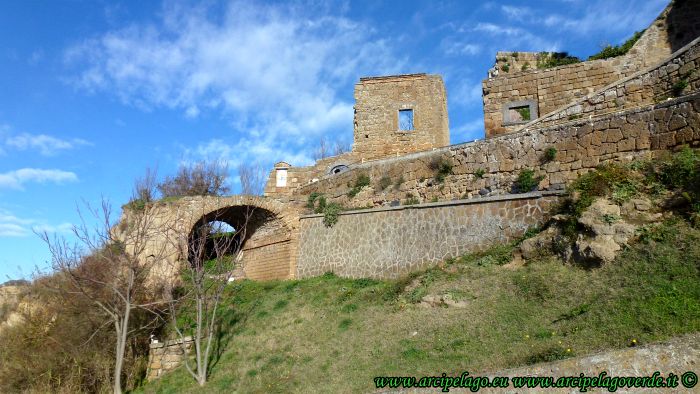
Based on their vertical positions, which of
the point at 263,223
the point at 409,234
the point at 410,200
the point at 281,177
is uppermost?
the point at 281,177

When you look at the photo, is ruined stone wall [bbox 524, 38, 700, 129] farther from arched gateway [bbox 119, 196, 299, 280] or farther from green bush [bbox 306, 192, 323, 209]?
arched gateway [bbox 119, 196, 299, 280]

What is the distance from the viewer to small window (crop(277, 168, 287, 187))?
69.7ft

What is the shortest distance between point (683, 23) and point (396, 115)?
11.3 metres

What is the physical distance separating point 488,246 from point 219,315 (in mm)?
7977

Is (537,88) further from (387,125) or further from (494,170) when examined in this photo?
(387,125)

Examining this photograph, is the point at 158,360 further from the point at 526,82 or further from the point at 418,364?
the point at 526,82

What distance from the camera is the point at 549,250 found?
8953 mm

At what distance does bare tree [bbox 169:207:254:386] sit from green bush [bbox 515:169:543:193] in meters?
7.64

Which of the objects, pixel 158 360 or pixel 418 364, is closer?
pixel 418 364

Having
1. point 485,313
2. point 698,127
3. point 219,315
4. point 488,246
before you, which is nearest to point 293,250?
point 219,315

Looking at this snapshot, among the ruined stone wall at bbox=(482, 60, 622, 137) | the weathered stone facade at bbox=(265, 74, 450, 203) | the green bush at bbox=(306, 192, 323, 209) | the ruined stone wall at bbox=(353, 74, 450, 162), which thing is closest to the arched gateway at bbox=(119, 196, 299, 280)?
the green bush at bbox=(306, 192, 323, 209)

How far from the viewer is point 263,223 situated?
17.6 metres

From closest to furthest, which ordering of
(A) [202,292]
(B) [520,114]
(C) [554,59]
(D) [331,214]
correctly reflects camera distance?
(A) [202,292], (D) [331,214], (B) [520,114], (C) [554,59]

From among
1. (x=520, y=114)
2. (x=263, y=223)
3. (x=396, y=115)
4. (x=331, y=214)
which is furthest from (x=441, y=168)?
(x=396, y=115)
